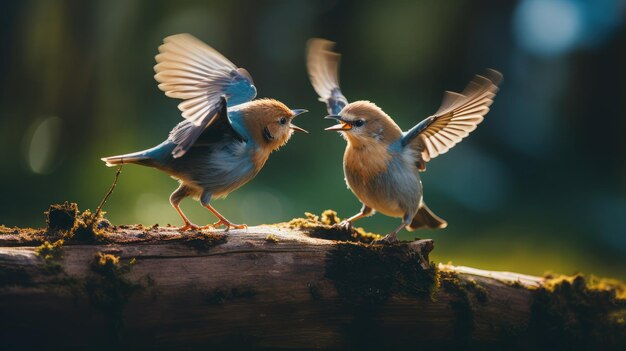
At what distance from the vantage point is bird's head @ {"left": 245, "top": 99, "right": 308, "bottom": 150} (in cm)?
484

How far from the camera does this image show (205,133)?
4.50m

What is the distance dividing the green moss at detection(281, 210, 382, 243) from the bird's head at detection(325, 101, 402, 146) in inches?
24.6

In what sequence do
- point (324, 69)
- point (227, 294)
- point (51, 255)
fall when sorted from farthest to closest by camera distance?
point (324, 69)
point (227, 294)
point (51, 255)

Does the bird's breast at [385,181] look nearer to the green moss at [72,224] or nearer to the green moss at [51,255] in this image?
the green moss at [72,224]

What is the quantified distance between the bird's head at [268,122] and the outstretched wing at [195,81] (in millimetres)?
240

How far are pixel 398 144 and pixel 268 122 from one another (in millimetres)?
1035

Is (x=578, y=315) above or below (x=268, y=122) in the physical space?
below

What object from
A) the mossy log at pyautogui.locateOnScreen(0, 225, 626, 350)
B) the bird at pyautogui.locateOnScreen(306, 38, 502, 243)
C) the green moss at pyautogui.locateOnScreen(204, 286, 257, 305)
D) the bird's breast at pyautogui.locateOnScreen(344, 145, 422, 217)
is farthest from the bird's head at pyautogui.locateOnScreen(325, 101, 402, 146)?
the green moss at pyautogui.locateOnScreen(204, 286, 257, 305)

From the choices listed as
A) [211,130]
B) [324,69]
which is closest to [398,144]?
[324,69]

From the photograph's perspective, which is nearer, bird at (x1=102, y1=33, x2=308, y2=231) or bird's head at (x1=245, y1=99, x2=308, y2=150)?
bird at (x1=102, y1=33, x2=308, y2=231)

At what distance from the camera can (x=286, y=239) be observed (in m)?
4.18

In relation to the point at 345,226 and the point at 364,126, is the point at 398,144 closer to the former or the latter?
the point at 364,126

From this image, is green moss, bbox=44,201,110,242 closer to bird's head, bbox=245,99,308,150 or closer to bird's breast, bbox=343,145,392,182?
bird's head, bbox=245,99,308,150

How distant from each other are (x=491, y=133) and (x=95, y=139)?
545 cm
